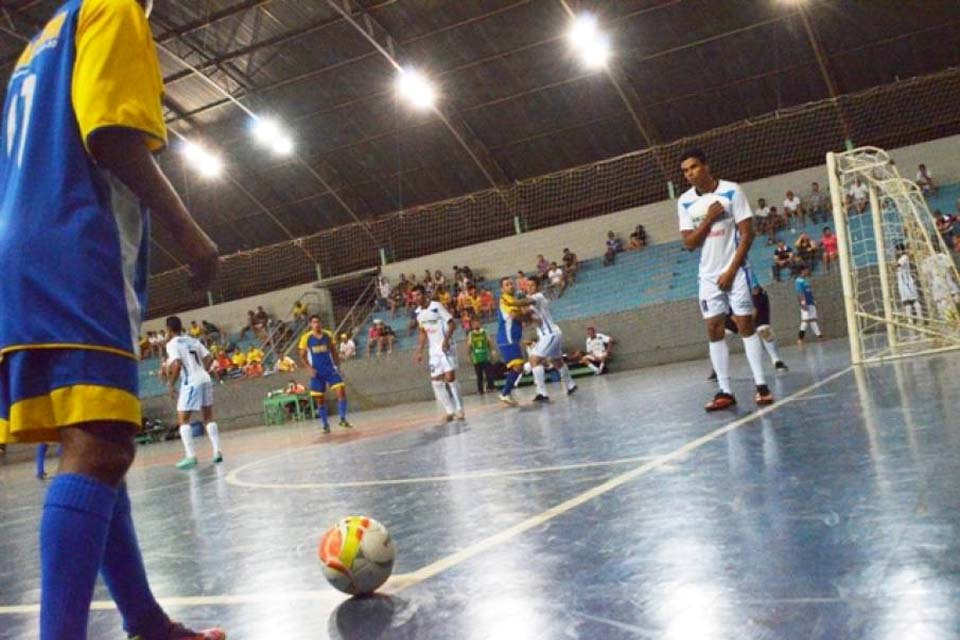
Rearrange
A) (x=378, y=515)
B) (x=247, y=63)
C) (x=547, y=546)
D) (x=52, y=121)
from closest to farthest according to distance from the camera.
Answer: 1. (x=52, y=121)
2. (x=547, y=546)
3. (x=378, y=515)
4. (x=247, y=63)

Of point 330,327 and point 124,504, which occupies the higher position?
point 330,327

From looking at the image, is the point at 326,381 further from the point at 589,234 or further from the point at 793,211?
the point at 793,211

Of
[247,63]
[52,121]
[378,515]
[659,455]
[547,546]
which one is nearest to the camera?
[52,121]

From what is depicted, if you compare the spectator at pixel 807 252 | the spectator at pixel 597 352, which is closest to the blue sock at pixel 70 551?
the spectator at pixel 597 352

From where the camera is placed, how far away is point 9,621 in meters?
2.81

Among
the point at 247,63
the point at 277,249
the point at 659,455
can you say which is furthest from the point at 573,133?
the point at 659,455

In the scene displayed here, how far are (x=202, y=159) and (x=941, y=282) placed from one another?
75.1 feet

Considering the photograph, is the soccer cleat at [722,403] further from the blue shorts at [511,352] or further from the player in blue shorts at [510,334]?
the blue shorts at [511,352]

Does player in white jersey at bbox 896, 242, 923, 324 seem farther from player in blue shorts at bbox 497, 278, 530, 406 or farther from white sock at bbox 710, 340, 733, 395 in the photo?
white sock at bbox 710, 340, 733, 395

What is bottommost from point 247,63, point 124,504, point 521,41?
point 124,504

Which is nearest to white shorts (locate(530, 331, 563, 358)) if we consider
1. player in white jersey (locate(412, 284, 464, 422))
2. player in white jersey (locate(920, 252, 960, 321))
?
player in white jersey (locate(412, 284, 464, 422))

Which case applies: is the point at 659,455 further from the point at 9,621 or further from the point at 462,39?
the point at 462,39

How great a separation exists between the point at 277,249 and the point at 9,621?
96.8 ft

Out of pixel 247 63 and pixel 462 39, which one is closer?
pixel 462 39
